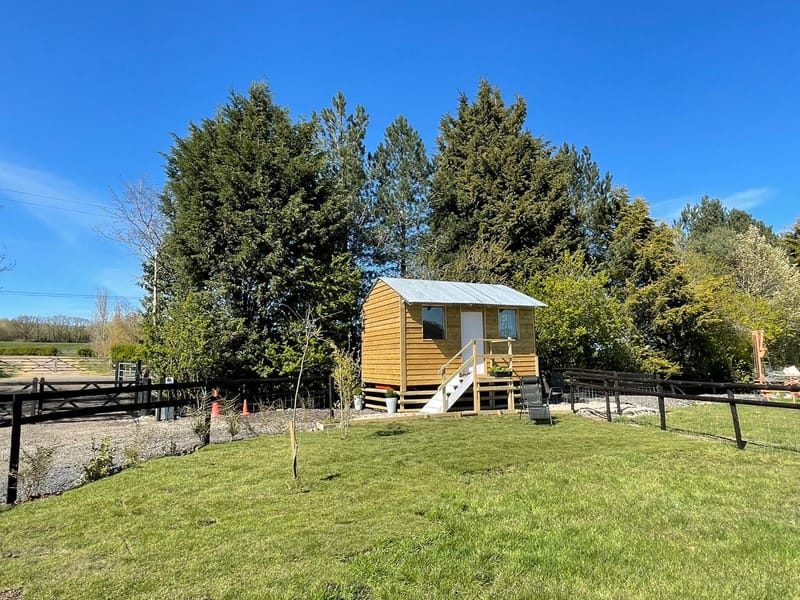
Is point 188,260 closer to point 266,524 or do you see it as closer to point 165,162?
point 165,162

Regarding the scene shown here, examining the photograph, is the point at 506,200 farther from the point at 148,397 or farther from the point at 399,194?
the point at 148,397

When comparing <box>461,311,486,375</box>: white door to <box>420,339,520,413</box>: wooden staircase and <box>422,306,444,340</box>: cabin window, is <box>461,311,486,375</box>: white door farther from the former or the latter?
<box>422,306,444,340</box>: cabin window

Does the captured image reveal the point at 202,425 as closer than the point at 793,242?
Yes

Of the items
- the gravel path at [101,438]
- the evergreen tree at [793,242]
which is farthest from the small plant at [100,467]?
the evergreen tree at [793,242]

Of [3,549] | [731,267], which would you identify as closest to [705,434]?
[3,549]

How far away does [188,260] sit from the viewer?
15.3m

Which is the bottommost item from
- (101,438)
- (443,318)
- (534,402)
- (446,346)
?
(101,438)

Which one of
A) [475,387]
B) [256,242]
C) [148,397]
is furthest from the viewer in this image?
[256,242]

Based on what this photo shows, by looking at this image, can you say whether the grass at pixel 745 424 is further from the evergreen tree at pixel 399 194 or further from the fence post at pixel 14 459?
the evergreen tree at pixel 399 194

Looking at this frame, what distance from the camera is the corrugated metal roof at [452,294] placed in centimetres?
1369

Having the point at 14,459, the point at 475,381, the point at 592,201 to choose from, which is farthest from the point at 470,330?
the point at 592,201

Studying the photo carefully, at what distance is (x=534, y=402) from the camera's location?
32.8 feet

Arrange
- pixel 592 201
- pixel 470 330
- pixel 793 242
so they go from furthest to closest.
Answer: pixel 793 242
pixel 592 201
pixel 470 330

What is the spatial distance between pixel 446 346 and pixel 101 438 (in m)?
8.73
